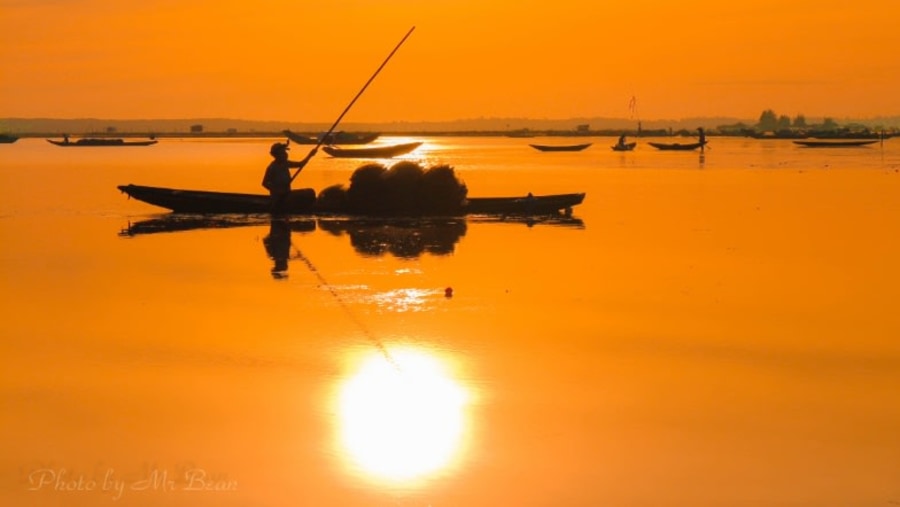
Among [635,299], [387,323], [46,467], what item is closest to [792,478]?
[46,467]

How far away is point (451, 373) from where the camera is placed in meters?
9.63

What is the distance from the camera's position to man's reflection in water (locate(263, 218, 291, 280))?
54.9ft

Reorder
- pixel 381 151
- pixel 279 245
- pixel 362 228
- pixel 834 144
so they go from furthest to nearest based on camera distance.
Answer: pixel 834 144 → pixel 381 151 → pixel 362 228 → pixel 279 245

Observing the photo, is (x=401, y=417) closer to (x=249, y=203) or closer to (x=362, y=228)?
(x=362, y=228)

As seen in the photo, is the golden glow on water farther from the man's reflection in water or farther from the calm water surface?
the man's reflection in water

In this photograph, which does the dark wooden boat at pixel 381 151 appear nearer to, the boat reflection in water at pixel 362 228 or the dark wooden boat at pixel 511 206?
the dark wooden boat at pixel 511 206

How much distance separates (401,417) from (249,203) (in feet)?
59.6

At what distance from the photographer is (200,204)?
25.8 meters

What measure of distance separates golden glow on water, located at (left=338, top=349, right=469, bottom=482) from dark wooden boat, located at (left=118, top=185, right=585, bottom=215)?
1525cm

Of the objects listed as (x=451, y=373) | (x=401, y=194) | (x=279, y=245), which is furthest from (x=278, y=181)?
(x=451, y=373)

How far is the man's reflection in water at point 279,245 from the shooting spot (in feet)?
54.9

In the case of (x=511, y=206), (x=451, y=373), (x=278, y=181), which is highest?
(x=278, y=181)

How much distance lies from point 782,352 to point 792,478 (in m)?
3.89

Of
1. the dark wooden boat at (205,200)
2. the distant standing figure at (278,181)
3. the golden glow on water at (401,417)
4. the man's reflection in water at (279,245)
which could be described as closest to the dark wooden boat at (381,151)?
the dark wooden boat at (205,200)
